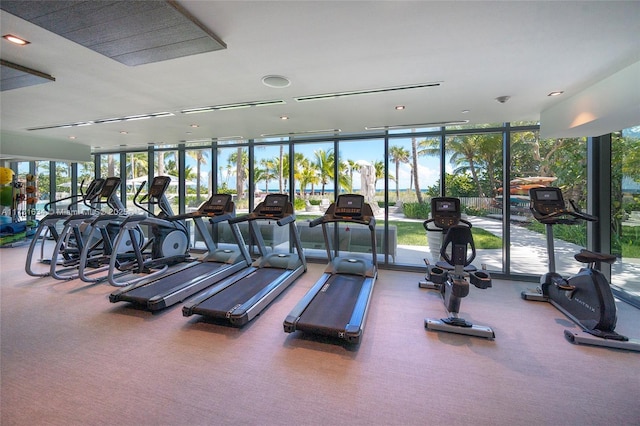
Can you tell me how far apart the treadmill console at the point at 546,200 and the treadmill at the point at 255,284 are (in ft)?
12.0

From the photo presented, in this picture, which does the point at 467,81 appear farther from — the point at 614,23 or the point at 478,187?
the point at 478,187

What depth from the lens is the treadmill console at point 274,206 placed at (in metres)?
4.84

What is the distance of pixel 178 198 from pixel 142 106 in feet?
12.3

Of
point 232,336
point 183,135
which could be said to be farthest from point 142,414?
point 183,135

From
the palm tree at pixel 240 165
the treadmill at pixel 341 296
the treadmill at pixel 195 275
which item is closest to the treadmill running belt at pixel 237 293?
the treadmill at pixel 195 275

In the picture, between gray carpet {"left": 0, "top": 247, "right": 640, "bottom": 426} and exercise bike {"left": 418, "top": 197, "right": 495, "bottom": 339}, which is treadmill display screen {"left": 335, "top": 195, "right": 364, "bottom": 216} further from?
gray carpet {"left": 0, "top": 247, "right": 640, "bottom": 426}

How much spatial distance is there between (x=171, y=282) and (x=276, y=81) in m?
3.27

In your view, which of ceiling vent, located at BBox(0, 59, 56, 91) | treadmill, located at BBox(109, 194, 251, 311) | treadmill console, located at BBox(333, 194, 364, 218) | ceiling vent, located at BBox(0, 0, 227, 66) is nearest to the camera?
ceiling vent, located at BBox(0, 0, 227, 66)

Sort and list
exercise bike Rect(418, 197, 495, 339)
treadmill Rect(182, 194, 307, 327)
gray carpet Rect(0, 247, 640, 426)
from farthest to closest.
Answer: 1. treadmill Rect(182, 194, 307, 327)
2. exercise bike Rect(418, 197, 495, 339)
3. gray carpet Rect(0, 247, 640, 426)

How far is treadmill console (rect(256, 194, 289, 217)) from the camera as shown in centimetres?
484

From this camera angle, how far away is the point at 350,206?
176 inches

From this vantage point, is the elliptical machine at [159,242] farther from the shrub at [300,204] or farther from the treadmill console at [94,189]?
the shrub at [300,204]

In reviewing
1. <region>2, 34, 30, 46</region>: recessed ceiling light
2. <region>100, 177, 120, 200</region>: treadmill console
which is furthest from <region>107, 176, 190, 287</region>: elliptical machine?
<region>2, 34, 30, 46</region>: recessed ceiling light

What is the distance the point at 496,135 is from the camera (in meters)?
4.99
